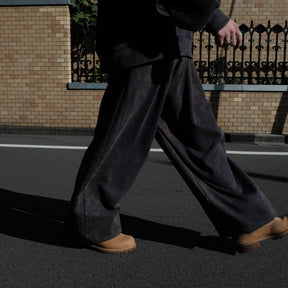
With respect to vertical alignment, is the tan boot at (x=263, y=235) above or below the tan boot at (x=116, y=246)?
above

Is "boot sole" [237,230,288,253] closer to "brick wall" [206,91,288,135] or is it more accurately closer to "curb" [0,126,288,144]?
"curb" [0,126,288,144]

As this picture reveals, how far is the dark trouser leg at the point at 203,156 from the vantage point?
8.02 ft

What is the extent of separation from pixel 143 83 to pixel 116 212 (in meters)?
0.70

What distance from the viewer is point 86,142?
7.16 meters

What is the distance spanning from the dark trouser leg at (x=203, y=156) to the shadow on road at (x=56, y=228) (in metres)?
0.26

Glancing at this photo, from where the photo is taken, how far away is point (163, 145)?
2516 mm

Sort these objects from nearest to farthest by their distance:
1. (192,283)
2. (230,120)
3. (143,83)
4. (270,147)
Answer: (192,283)
(143,83)
(270,147)
(230,120)

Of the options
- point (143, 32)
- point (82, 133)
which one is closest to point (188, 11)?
point (143, 32)

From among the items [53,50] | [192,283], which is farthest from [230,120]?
[192,283]

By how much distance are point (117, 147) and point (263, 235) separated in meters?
0.92

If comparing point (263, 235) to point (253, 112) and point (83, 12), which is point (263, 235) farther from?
point (83, 12)

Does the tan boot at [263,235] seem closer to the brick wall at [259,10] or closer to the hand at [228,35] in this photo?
the hand at [228,35]

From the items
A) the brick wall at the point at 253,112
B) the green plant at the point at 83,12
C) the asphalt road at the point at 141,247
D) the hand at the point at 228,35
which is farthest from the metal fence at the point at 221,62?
the hand at the point at 228,35

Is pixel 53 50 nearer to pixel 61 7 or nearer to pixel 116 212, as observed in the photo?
pixel 61 7
